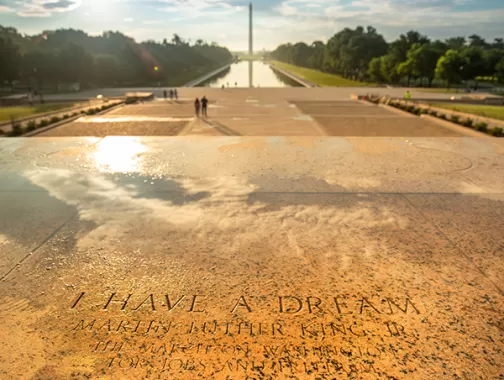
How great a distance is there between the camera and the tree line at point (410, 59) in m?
58.7

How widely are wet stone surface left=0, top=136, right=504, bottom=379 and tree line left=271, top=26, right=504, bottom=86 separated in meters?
56.6

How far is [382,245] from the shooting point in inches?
263

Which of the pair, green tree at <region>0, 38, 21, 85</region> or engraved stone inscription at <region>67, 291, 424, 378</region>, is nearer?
engraved stone inscription at <region>67, 291, 424, 378</region>

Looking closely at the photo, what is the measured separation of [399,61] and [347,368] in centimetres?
7547

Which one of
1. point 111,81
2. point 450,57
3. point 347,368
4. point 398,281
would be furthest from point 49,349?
point 111,81

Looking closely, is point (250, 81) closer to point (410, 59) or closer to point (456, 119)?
point (410, 59)

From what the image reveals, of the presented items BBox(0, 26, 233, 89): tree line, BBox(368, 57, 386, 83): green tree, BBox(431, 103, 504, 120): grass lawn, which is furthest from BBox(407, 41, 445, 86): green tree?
BBox(0, 26, 233, 89): tree line

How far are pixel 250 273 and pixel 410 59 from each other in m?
66.5

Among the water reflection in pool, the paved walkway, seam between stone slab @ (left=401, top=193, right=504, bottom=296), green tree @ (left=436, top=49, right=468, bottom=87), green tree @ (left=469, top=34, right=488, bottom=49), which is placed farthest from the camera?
green tree @ (left=469, top=34, right=488, bottom=49)

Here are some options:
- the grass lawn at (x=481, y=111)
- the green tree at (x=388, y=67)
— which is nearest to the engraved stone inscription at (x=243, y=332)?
the grass lawn at (x=481, y=111)

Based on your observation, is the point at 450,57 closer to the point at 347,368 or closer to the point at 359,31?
the point at 359,31

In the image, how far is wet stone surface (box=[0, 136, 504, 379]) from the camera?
4172 millimetres

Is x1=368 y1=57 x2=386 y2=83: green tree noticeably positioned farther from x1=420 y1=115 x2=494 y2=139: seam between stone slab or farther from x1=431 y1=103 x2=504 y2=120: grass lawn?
x1=420 y1=115 x2=494 y2=139: seam between stone slab

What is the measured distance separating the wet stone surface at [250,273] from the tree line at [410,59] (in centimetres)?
5662
